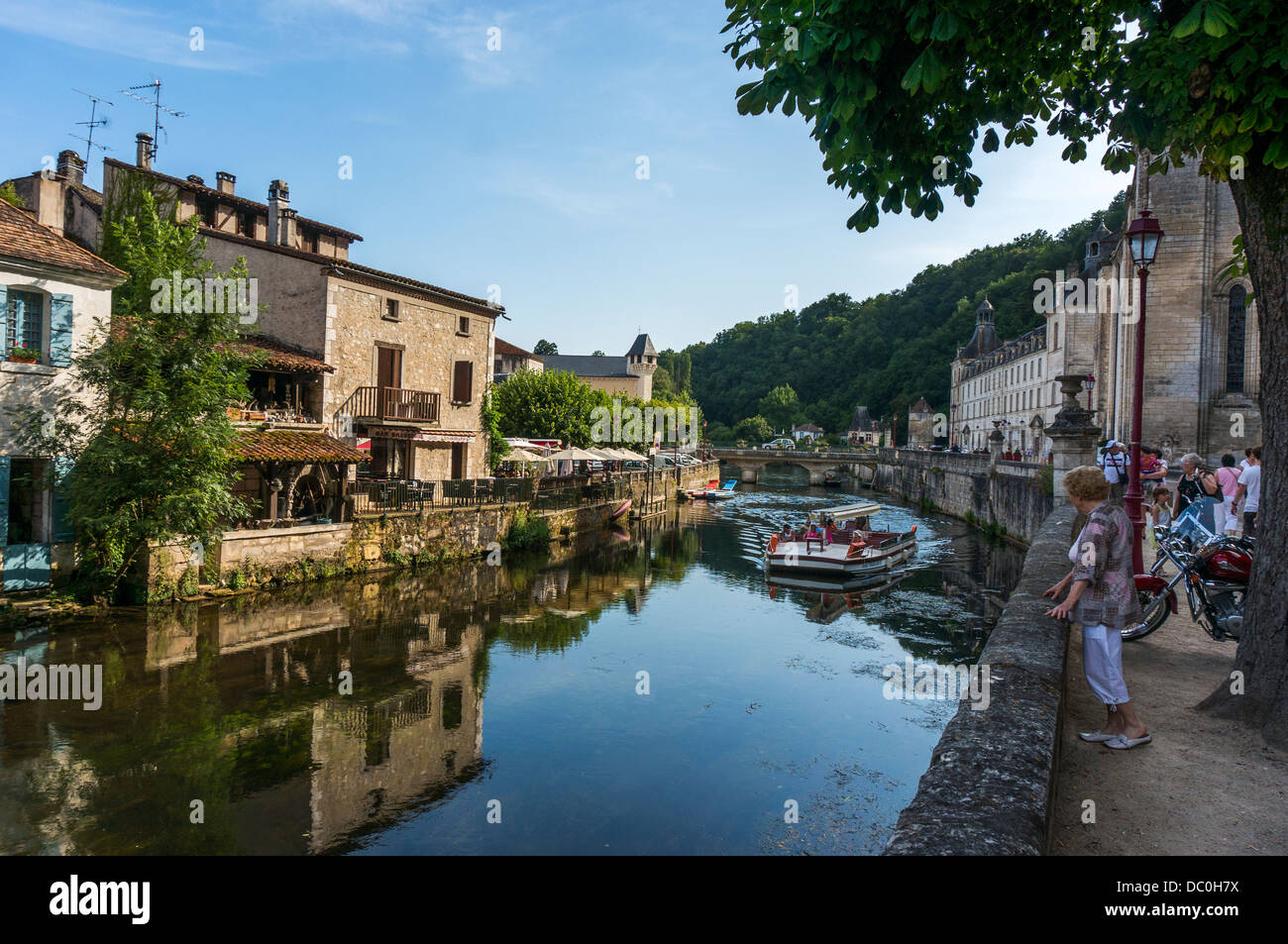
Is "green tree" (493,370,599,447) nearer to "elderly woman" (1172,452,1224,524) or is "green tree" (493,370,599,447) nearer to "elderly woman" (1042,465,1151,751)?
"elderly woman" (1172,452,1224,524)

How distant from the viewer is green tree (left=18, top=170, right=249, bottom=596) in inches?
558

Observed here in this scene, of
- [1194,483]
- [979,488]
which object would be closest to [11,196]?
[1194,483]

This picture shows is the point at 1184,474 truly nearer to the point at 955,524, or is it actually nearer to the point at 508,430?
the point at 955,524

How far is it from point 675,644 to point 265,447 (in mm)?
11135

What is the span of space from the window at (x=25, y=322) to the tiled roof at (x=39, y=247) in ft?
2.44

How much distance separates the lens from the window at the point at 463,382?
2766 centimetres

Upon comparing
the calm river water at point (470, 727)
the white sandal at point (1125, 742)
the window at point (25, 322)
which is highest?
the window at point (25, 322)

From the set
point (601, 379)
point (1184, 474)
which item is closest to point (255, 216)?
point (1184, 474)

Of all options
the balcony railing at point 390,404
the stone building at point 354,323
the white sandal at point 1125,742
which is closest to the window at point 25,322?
the stone building at point 354,323

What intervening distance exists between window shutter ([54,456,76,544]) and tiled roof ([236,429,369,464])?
3.28 m

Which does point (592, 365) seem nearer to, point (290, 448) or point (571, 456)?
point (571, 456)

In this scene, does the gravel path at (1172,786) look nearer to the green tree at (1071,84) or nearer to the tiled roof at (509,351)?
the green tree at (1071,84)

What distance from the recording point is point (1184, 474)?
1103 centimetres

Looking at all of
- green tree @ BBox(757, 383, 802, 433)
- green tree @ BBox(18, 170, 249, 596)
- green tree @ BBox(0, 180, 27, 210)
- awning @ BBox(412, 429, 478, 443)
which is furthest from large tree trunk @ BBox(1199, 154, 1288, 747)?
green tree @ BBox(757, 383, 802, 433)
